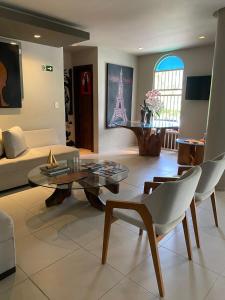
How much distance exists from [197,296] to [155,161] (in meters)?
3.59

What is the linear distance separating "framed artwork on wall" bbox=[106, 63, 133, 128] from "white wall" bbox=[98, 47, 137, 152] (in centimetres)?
12

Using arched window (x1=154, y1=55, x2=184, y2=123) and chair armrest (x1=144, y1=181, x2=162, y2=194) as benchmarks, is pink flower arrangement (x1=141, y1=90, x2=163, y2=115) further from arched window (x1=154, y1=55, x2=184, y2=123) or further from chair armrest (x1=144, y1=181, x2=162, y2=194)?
chair armrest (x1=144, y1=181, x2=162, y2=194)

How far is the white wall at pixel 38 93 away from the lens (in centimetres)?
403

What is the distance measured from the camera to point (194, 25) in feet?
12.3

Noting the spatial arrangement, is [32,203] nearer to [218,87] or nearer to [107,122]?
[218,87]

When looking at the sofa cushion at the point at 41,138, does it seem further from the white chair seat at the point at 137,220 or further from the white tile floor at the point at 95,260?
the white chair seat at the point at 137,220

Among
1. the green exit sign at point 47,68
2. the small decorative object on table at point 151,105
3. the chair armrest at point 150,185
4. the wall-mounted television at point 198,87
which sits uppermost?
the green exit sign at point 47,68

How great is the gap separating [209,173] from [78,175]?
1.39m

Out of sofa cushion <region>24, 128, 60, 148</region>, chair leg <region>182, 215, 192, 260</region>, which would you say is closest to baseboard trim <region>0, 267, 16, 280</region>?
chair leg <region>182, 215, 192, 260</region>

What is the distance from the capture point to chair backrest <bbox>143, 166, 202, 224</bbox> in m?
1.46

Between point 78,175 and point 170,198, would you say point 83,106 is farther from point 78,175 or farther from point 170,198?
point 170,198

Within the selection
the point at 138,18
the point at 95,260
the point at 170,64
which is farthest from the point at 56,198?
the point at 170,64

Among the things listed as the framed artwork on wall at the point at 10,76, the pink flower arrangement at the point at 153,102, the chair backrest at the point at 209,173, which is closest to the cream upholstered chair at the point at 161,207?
the chair backrest at the point at 209,173

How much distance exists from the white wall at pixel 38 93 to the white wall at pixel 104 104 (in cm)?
116
